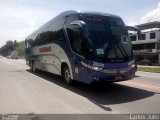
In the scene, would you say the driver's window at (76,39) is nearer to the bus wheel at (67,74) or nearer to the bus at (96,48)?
the bus at (96,48)

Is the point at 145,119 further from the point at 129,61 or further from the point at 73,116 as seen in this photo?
the point at 129,61

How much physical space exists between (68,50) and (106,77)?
2.84 meters

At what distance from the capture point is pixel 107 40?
35.7 feet

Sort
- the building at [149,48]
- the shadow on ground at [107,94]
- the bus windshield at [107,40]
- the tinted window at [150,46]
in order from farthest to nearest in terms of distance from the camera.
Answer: the tinted window at [150,46], the building at [149,48], the bus windshield at [107,40], the shadow on ground at [107,94]

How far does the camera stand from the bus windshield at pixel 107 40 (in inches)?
416

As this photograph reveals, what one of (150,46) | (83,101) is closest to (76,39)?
(83,101)

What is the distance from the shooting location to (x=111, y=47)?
1079 cm

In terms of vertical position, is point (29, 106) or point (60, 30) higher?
point (60, 30)

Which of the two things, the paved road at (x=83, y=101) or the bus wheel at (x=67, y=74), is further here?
the bus wheel at (x=67, y=74)

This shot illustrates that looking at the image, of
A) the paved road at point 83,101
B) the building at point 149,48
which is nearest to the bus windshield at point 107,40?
the paved road at point 83,101

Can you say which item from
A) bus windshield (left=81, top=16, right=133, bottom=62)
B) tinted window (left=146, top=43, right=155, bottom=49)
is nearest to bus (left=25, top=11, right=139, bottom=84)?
bus windshield (left=81, top=16, right=133, bottom=62)

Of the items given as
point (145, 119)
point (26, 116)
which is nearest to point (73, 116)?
point (26, 116)

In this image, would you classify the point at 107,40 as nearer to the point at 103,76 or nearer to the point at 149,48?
the point at 103,76

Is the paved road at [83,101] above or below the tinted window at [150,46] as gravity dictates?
above
